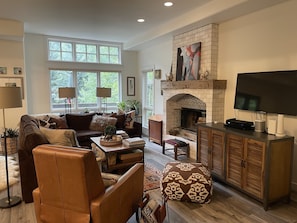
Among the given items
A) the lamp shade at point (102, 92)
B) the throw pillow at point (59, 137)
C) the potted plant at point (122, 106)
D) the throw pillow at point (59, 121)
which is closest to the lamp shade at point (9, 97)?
the throw pillow at point (59, 137)

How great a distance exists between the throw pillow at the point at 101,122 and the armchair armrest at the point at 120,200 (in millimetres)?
3212

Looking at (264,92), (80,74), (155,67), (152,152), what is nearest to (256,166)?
(264,92)

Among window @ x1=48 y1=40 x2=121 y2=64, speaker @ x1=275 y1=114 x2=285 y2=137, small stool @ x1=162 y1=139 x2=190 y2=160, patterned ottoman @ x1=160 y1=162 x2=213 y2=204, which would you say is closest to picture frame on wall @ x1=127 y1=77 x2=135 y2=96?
window @ x1=48 y1=40 x2=121 y2=64

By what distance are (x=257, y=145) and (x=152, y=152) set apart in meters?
2.78

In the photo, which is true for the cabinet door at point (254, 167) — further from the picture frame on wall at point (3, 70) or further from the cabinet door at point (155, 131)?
the picture frame on wall at point (3, 70)

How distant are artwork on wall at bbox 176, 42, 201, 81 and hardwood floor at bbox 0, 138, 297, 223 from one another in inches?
100

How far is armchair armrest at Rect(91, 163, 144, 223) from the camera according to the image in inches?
Answer: 72.5

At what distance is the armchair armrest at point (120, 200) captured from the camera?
184 cm

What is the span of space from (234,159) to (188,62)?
2.49 meters

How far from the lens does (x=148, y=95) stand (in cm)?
746

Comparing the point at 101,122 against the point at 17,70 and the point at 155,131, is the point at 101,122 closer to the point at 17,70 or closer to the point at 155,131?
the point at 155,131

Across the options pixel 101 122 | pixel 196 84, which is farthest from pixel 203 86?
pixel 101 122

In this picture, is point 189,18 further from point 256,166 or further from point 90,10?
point 256,166

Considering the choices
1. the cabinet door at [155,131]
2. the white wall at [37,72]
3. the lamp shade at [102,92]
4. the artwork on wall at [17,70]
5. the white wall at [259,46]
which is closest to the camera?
the white wall at [259,46]
